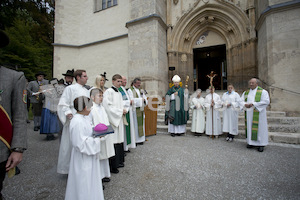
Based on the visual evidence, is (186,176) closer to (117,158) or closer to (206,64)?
(117,158)

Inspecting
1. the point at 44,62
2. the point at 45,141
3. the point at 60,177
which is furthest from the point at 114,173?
the point at 44,62

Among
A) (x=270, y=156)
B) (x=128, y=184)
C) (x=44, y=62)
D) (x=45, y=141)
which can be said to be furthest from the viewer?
(x=44, y=62)

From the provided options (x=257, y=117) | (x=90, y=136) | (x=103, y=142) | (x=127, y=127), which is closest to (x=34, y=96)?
(x=127, y=127)

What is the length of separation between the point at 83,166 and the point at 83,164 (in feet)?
0.07

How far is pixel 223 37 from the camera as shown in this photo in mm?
8953

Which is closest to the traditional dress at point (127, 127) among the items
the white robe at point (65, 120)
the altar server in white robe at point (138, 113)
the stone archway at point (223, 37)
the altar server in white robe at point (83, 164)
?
the altar server in white robe at point (138, 113)

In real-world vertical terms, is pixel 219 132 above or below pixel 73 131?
below

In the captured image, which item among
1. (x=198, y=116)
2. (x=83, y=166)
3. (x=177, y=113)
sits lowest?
(x=83, y=166)

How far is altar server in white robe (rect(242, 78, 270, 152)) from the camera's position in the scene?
3849 mm

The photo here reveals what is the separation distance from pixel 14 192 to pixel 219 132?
17.2ft

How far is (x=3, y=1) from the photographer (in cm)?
1498

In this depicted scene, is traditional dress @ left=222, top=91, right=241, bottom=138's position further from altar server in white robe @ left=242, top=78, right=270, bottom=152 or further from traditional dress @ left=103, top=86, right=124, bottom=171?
traditional dress @ left=103, top=86, right=124, bottom=171

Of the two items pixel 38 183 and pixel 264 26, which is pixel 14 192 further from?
pixel 264 26

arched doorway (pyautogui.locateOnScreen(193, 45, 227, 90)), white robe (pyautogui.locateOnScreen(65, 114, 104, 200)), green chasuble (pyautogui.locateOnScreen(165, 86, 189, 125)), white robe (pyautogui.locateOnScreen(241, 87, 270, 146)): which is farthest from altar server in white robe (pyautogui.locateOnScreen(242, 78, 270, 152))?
arched doorway (pyautogui.locateOnScreen(193, 45, 227, 90))
